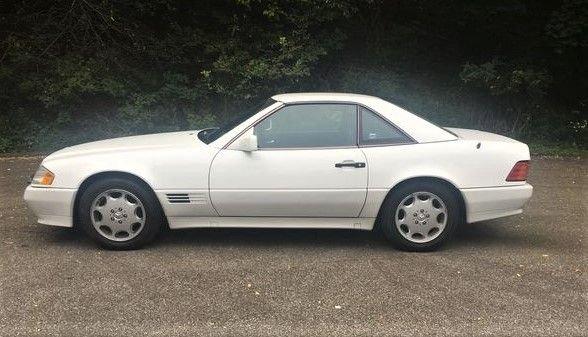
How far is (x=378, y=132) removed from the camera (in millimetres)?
5156

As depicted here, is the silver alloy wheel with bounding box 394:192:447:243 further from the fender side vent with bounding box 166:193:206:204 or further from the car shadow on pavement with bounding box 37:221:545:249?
the fender side vent with bounding box 166:193:206:204

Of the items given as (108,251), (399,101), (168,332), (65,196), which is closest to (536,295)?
(168,332)

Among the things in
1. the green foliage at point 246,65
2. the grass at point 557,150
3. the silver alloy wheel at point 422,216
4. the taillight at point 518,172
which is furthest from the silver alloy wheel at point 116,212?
the grass at point 557,150

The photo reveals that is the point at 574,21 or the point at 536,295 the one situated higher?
the point at 574,21

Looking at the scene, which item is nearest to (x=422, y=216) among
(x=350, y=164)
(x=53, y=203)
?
(x=350, y=164)

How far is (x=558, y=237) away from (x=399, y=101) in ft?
21.9

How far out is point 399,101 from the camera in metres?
12.0

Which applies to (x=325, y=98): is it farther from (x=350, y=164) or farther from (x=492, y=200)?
(x=492, y=200)

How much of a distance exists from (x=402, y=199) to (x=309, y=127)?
1025 millimetres

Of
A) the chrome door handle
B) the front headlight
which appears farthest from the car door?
the front headlight

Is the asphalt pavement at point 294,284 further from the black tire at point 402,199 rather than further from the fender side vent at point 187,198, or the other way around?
the fender side vent at point 187,198

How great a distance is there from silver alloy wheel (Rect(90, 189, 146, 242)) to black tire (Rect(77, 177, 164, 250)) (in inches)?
1.1

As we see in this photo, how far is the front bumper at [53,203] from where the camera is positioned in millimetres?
5059

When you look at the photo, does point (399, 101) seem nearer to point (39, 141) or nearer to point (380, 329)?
point (39, 141)
